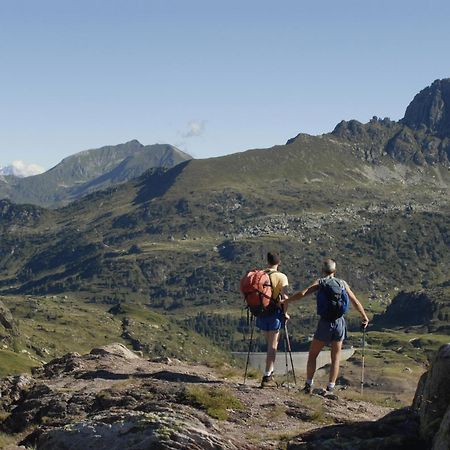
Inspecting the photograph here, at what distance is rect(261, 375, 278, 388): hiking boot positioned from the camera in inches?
890

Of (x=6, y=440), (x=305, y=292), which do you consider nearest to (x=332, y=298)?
(x=305, y=292)

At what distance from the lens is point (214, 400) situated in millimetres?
18500

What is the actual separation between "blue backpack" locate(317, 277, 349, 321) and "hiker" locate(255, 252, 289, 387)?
1.67m

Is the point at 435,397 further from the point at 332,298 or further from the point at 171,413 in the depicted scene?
the point at 332,298

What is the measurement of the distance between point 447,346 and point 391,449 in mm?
2484

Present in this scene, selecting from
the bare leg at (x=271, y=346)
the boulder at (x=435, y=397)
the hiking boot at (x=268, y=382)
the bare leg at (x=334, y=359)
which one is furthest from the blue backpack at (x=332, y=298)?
the boulder at (x=435, y=397)

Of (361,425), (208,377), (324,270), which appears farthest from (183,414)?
(208,377)

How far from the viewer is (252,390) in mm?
21188

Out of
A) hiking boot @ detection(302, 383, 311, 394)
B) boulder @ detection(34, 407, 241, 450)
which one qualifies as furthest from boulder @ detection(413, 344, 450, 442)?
hiking boot @ detection(302, 383, 311, 394)

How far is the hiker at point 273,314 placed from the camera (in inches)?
869

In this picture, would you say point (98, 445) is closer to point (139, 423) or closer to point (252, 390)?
point (139, 423)

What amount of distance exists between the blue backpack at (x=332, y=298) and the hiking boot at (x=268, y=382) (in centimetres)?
348

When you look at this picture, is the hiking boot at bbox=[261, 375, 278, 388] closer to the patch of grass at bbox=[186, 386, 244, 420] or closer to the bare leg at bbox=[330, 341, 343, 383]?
the bare leg at bbox=[330, 341, 343, 383]

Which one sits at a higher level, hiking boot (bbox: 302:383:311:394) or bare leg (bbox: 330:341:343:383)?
bare leg (bbox: 330:341:343:383)
